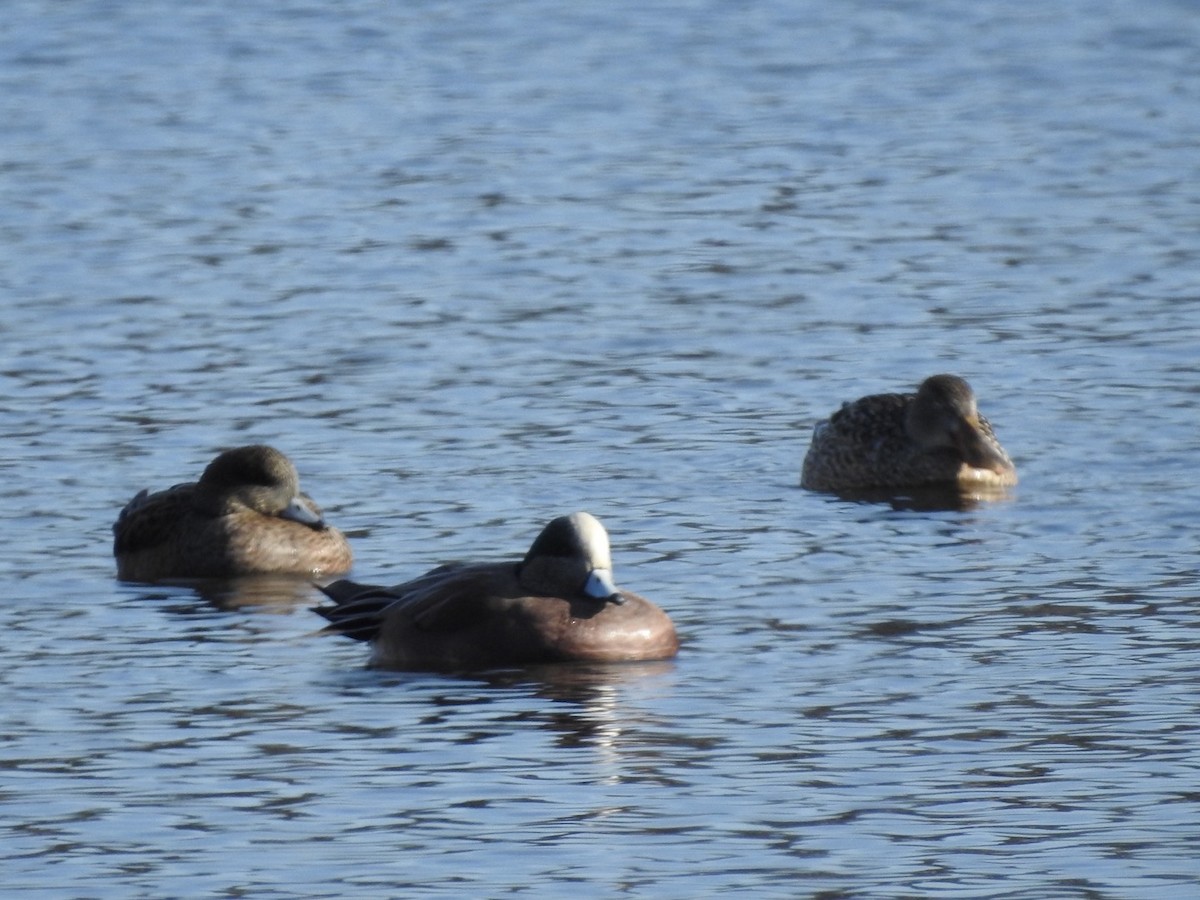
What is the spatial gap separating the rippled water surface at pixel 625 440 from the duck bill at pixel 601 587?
0.32 m

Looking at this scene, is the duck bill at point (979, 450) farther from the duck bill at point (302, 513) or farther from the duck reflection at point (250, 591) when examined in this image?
the duck reflection at point (250, 591)

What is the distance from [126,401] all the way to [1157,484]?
596 centimetres

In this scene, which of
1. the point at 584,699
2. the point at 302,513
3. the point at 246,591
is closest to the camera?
the point at 584,699

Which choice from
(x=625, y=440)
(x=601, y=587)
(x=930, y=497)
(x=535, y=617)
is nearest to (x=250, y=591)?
(x=535, y=617)

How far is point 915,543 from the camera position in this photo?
14.4m

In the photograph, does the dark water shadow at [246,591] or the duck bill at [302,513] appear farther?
the duck bill at [302,513]

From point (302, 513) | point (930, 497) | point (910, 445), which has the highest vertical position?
point (302, 513)

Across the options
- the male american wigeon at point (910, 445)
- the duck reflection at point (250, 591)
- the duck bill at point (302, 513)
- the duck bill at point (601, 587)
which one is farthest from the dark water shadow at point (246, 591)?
the male american wigeon at point (910, 445)

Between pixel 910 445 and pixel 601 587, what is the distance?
4.79m

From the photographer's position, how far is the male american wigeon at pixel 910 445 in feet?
51.3

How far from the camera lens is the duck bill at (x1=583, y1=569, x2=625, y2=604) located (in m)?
11.8

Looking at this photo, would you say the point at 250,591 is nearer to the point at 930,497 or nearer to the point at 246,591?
the point at 246,591

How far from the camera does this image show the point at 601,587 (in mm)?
11828

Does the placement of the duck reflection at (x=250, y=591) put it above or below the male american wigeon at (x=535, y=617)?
below
